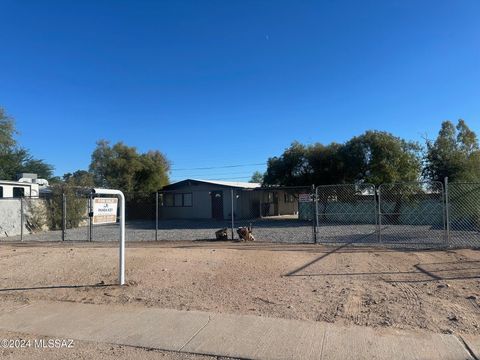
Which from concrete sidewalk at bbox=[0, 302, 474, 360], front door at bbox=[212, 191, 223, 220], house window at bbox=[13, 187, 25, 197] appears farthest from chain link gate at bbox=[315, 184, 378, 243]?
concrete sidewalk at bbox=[0, 302, 474, 360]

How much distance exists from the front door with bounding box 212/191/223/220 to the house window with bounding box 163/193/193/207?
6.65 feet

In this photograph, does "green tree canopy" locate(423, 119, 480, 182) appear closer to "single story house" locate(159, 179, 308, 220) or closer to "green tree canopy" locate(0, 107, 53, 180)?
"single story house" locate(159, 179, 308, 220)

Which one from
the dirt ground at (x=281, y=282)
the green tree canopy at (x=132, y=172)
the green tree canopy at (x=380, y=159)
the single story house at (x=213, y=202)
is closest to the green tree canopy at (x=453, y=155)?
the green tree canopy at (x=380, y=159)

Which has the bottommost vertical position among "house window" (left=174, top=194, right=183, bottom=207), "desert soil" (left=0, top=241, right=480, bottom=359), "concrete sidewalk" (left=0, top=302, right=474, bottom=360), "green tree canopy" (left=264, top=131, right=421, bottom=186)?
"concrete sidewalk" (left=0, top=302, right=474, bottom=360)

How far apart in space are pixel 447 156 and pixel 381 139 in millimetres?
3843

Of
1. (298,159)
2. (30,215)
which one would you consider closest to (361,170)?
(298,159)

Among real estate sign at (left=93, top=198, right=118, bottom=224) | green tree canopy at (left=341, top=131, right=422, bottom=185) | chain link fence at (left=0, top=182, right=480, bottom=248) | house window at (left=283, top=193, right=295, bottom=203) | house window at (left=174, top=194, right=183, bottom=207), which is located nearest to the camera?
real estate sign at (left=93, top=198, right=118, bottom=224)

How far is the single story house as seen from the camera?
32.2 metres

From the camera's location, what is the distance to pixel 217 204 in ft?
107

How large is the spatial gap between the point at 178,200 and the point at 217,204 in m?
3.57

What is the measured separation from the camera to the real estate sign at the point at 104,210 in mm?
9785

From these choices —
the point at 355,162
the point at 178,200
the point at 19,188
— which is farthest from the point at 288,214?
the point at 19,188

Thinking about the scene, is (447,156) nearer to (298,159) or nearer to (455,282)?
(298,159)

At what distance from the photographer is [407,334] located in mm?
5117
